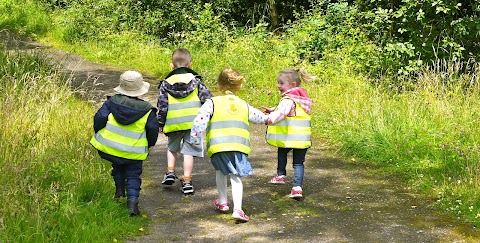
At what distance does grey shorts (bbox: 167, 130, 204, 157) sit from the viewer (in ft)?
21.6

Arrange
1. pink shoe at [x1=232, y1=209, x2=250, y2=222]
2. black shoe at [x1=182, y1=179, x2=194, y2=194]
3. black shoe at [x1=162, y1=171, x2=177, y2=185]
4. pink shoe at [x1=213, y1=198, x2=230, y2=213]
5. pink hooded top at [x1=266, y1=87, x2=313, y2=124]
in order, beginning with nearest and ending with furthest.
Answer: pink shoe at [x1=232, y1=209, x2=250, y2=222] < pink shoe at [x1=213, y1=198, x2=230, y2=213] < pink hooded top at [x1=266, y1=87, x2=313, y2=124] < black shoe at [x1=182, y1=179, x2=194, y2=194] < black shoe at [x1=162, y1=171, x2=177, y2=185]

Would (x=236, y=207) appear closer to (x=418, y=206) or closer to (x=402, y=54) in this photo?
(x=418, y=206)

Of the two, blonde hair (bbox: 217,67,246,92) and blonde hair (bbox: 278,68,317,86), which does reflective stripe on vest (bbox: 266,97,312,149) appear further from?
blonde hair (bbox: 217,67,246,92)

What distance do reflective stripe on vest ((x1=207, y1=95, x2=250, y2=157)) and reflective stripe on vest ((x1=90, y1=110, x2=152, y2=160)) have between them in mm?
612

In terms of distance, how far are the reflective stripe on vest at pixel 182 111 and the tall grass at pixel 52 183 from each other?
849mm

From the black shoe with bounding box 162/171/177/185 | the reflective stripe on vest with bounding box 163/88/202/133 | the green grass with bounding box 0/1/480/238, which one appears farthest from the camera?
the black shoe with bounding box 162/171/177/185

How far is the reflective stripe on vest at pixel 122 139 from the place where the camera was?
5.72 metres

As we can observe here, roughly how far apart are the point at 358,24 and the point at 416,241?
27.8 feet

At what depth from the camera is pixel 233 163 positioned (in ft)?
19.0

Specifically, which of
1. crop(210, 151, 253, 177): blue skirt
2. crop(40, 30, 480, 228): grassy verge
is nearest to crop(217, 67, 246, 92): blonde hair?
crop(210, 151, 253, 177): blue skirt

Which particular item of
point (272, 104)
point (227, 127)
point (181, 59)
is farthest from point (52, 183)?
point (272, 104)

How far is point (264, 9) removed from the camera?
18.8m

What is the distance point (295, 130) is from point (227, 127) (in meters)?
0.92

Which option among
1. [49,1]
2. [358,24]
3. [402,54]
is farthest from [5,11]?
[402,54]
